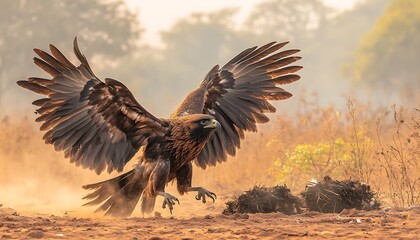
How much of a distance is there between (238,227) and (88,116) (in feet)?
7.41

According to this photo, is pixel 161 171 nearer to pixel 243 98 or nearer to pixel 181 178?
pixel 181 178

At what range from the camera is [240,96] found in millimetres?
9555

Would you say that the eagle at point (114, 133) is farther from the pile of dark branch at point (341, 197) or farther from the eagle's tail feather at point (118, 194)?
the pile of dark branch at point (341, 197)

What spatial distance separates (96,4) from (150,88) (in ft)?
74.3

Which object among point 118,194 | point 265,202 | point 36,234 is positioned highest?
point 118,194

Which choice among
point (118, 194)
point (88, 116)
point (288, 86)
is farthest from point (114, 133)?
point (288, 86)

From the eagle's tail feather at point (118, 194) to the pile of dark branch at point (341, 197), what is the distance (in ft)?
6.44

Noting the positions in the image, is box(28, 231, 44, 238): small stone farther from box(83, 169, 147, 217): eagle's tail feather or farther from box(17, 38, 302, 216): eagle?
box(83, 169, 147, 217): eagle's tail feather

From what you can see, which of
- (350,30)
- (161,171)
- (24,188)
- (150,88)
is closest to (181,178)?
(161,171)

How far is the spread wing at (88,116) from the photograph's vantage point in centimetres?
760

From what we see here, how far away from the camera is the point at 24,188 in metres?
12.3

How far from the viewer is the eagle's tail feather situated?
8.09 meters

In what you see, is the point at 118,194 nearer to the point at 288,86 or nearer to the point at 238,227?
the point at 238,227

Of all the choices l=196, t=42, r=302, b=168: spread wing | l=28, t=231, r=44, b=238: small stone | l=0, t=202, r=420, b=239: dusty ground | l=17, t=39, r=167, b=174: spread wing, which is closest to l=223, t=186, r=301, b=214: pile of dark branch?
l=0, t=202, r=420, b=239: dusty ground
